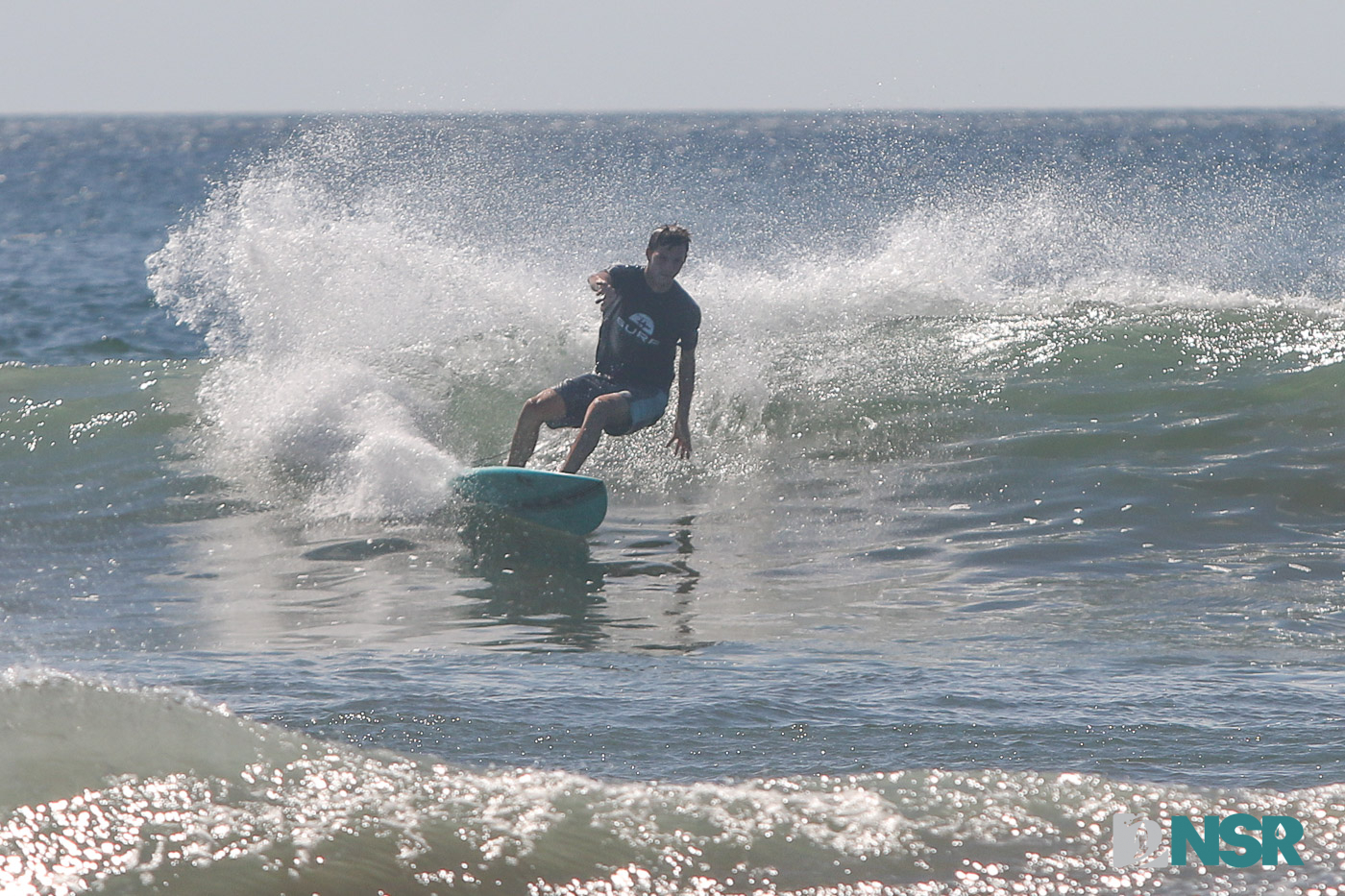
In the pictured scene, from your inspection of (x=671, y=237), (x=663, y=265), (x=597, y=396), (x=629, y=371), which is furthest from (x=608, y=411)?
(x=671, y=237)

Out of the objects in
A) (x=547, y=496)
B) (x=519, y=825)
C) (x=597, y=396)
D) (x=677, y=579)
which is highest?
(x=597, y=396)

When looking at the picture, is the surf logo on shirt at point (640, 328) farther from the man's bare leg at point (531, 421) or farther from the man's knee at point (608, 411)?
the man's bare leg at point (531, 421)

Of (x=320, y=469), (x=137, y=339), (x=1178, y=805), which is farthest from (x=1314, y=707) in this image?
(x=137, y=339)

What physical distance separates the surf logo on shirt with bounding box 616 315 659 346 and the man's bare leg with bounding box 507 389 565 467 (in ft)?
1.98

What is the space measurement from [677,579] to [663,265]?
213 cm

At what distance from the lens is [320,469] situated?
9391 millimetres

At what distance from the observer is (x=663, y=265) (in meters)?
8.38

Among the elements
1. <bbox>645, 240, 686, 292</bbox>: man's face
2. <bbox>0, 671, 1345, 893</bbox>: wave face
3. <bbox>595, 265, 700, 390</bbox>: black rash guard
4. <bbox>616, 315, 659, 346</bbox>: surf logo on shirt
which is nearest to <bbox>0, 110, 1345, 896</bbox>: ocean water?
<bbox>0, 671, 1345, 893</bbox>: wave face

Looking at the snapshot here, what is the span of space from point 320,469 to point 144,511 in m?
1.16

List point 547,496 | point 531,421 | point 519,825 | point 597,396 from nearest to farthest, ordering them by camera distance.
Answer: point 519,825, point 547,496, point 531,421, point 597,396

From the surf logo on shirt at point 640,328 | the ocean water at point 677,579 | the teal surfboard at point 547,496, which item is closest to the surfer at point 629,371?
the surf logo on shirt at point 640,328

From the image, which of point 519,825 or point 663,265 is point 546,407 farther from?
point 519,825

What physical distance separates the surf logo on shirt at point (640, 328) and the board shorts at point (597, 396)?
0.30m

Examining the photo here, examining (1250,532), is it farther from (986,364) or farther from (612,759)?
(612,759)
